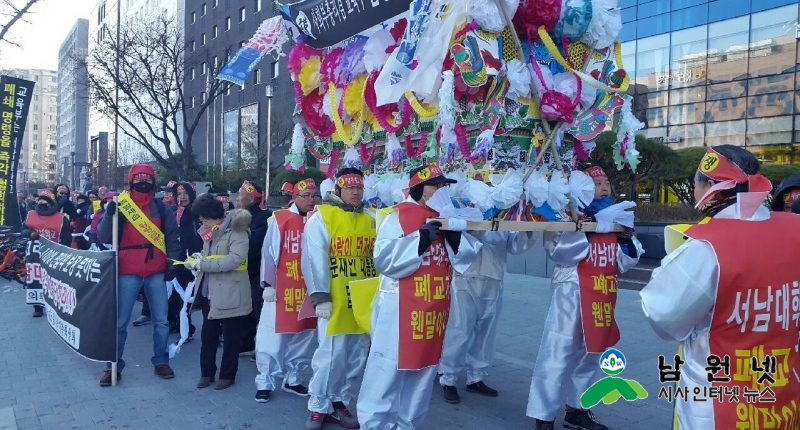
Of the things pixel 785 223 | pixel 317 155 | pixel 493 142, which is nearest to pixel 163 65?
pixel 317 155

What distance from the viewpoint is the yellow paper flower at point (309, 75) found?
5.60 m

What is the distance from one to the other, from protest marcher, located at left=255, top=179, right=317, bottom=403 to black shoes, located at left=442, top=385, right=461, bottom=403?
1.21 metres

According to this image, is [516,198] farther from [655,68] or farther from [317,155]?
[655,68]

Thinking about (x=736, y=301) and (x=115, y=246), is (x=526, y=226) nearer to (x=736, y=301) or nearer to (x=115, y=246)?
(x=736, y=301)

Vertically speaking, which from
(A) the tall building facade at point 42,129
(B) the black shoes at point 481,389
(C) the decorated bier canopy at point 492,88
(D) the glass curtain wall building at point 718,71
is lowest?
(B) the black shoes at point 481,389

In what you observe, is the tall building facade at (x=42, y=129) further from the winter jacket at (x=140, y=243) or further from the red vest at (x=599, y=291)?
the red vest at (x=599, y=291)

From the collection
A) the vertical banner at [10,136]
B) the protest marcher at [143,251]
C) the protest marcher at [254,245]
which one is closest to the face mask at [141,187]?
the protest marcher at [143,251]

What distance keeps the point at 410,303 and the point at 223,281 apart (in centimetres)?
213

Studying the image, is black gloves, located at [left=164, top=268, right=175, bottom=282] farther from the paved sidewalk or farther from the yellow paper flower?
the yellow paper flower

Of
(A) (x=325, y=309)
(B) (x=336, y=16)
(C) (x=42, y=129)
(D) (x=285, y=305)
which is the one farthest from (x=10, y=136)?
(C) (x=42, y=129)

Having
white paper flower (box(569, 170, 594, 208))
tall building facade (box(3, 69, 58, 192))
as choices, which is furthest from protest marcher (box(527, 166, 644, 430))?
tall building facade (box(3, 69, 58, 192))

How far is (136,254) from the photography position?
5.66 m

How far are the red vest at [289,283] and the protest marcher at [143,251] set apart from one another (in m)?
1.27

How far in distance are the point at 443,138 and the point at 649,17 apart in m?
28.2
